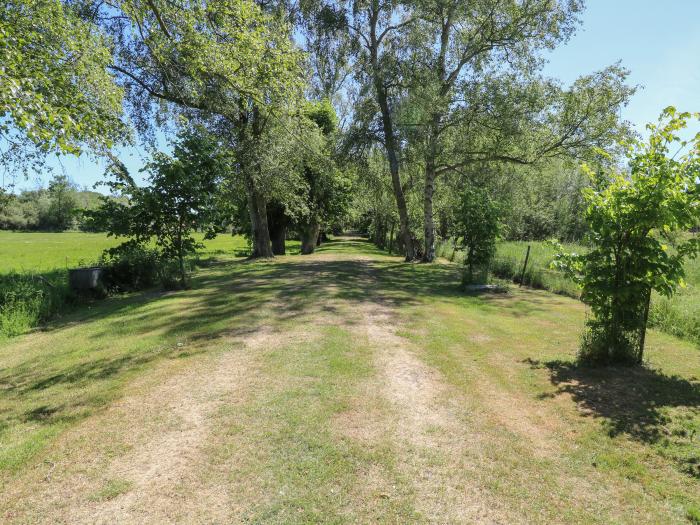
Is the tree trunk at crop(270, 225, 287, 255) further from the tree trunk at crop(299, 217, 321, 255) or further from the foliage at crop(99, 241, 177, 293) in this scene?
the foliage at crop(99, 241, 177, 293)

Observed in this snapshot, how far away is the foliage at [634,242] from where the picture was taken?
223 inches

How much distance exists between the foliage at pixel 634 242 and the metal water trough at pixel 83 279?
1256 cm

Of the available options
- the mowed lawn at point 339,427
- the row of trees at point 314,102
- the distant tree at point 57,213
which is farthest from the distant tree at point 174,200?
the distant tree at point 57,213

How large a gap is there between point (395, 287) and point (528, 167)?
12.2 m

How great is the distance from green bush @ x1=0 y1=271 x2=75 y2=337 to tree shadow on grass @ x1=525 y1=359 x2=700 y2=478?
1090cm

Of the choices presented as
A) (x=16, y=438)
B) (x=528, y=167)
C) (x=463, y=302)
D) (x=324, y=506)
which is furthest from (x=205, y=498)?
(x=528, y=167)

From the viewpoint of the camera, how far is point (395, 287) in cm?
1333

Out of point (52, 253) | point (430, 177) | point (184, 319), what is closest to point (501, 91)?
point (430, 177)

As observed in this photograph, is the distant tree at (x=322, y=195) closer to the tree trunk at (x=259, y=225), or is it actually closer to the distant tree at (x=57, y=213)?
the tree trunk at (x=259, y=225)

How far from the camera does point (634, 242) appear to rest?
6.08m

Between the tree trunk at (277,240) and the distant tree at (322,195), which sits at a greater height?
the distant tree at (322,195)

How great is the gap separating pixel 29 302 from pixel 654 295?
1589 centimetres

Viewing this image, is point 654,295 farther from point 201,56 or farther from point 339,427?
point 201,56

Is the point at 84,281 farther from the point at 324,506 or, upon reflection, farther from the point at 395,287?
the point at 324,506
